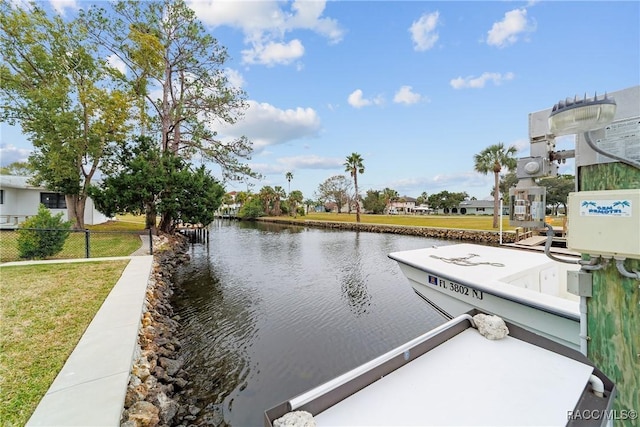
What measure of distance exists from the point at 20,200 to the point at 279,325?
68.3 feet

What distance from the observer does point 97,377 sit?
8.10 ft

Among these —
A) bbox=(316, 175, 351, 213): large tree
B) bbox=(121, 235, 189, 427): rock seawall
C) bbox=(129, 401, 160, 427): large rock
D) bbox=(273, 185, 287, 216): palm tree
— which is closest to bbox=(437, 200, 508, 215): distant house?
bbox=(316, 175, 351, 213): large tree

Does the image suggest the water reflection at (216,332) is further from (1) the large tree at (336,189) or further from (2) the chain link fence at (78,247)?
(1) the large tree at (336,189)

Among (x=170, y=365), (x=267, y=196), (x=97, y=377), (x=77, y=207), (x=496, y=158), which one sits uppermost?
(x=496, y=158)

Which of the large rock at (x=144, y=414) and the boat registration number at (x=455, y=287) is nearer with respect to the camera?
the large rock at (x=144, y=414)

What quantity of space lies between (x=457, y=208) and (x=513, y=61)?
59686 mm

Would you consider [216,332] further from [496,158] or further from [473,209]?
[473,209]

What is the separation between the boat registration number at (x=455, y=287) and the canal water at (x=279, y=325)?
146 centimetres

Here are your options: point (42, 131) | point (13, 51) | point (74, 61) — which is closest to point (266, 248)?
point (42, 131)

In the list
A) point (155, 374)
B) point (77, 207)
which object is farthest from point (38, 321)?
point (77, 207)

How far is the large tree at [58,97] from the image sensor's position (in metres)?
12.4

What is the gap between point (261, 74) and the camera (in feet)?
49.0

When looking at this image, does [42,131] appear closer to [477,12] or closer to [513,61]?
[477,12]

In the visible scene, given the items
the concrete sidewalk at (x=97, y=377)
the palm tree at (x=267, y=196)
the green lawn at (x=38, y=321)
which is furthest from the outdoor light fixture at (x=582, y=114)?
the palm tree at (x=267, y=196)
